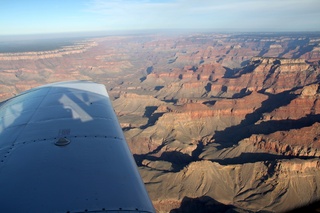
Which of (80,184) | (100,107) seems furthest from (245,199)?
(80,184)

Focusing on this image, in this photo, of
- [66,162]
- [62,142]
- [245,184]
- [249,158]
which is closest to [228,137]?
[249,158]

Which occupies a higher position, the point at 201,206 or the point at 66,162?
the point at 66,162

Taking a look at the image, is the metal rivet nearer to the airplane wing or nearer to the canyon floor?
the airplane wing

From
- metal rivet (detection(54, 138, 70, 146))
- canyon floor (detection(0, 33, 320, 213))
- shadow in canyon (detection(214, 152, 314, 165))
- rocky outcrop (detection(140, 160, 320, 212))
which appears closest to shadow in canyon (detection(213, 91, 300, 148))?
canyon floor (detection(0, 33, 320, 213))

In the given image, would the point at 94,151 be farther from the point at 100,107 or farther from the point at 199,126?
the point at 199,126

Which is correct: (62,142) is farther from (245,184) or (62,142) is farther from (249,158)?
(249,158)

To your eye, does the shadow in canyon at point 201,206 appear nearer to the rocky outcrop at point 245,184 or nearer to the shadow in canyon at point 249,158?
the rocky outcrop at point 245,184

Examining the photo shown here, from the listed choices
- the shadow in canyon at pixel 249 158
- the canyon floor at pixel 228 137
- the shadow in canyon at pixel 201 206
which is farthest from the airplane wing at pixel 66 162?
the shadow in canyon at pixel 249 158

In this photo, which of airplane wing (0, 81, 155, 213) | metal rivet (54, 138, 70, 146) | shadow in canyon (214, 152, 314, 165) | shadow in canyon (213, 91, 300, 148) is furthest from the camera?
shadow in canyon (213, 91, 300, 148)
